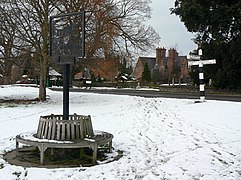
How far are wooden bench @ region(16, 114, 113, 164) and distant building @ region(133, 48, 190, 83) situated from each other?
5568 cm

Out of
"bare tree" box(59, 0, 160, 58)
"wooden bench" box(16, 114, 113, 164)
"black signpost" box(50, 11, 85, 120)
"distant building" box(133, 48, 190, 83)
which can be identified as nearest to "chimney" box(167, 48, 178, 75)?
"distant building" box(133, 48, 190, 83)

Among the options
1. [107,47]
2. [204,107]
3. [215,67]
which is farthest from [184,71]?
[204,107]

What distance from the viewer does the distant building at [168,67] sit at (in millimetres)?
71838

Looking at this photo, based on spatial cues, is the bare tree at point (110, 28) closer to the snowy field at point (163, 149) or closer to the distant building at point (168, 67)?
the snowy field at point (163, 149)

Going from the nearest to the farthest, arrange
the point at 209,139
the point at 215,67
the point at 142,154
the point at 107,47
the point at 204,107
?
the point at 142,154 < the point at 209,139 < the point at 204,107 < the point at 107,47 < the point at 215,67

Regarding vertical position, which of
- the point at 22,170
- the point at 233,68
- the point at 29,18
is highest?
the point at 29,18

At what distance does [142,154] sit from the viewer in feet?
24.0

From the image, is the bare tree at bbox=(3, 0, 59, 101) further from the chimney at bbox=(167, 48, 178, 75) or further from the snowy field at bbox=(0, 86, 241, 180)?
the chimney at bbox=(167, 48, 178, 75)

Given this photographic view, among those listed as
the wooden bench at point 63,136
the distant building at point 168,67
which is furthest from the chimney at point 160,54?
the wooden bench at point 63,136

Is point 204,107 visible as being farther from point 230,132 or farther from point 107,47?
point 107,47

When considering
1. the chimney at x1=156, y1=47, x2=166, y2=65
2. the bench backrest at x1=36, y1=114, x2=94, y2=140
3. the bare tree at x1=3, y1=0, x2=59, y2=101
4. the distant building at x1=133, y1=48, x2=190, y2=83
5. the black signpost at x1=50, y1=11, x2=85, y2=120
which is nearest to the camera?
the bench backrest at x1=36, y1=114, x2=94, y2=140

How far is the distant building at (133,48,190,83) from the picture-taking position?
71.8 metres

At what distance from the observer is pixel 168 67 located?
78.6 meters

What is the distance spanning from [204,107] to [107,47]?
9.21 meters
